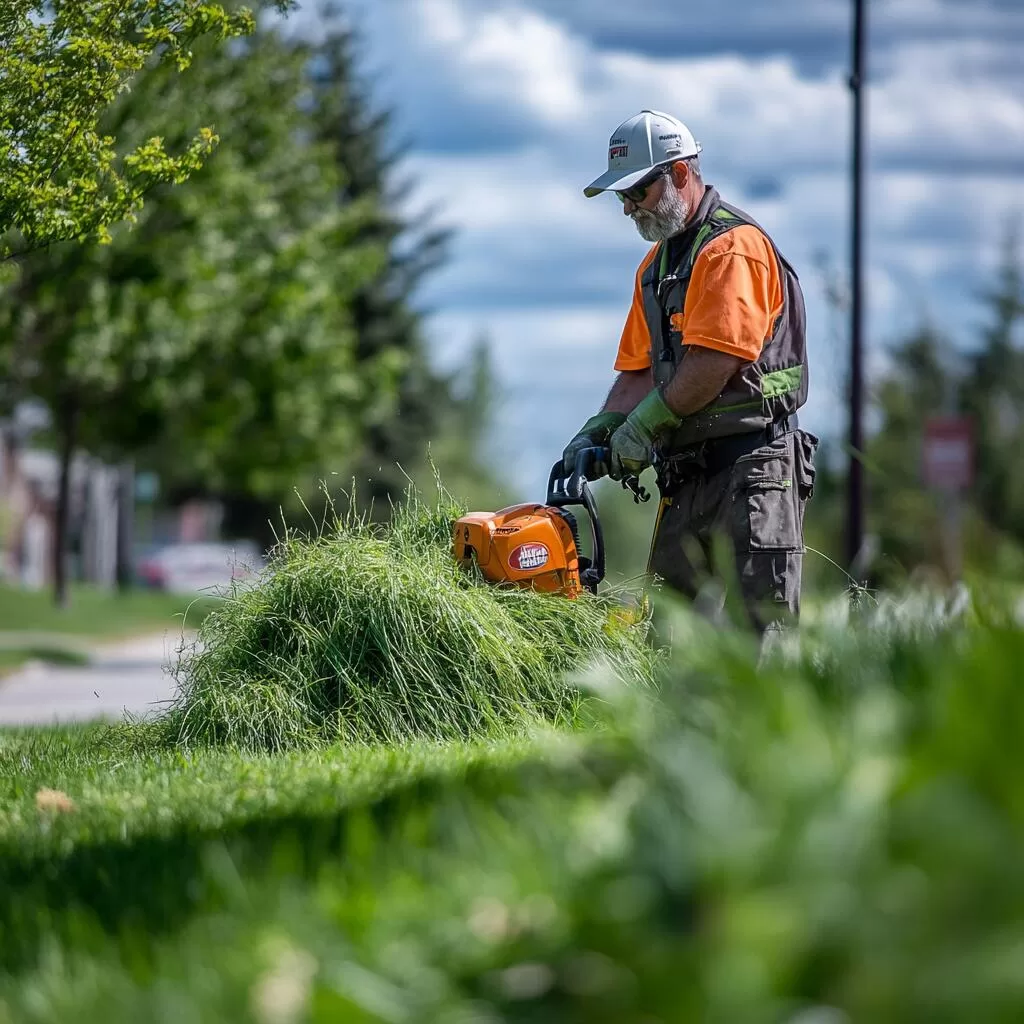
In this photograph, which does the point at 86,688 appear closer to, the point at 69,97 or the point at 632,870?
the point at 69,97

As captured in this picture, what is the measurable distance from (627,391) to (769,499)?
896mm

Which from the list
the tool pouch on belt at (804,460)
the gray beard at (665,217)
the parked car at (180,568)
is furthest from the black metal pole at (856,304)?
the parked car at (180,568)

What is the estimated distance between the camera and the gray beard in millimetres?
5809

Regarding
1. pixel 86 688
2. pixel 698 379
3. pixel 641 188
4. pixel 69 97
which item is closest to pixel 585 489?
pixel 698 379

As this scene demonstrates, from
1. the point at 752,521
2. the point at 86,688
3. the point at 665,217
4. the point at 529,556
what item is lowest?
the point at 86,688

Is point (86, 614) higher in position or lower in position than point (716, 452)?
lower

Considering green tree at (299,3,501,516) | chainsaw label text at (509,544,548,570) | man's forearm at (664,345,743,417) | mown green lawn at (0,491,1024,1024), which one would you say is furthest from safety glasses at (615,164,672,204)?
green tree at (299,3,501,516)

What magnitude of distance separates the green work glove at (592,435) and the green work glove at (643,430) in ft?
0.74

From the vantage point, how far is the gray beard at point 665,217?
5.81 m

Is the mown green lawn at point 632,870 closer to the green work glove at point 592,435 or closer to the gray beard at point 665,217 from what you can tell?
the green work glove at point 592,435

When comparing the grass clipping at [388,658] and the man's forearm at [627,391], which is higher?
the man's forearm at [627,391]

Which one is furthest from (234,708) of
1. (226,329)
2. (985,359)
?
(985,359)

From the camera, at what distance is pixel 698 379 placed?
559 cm

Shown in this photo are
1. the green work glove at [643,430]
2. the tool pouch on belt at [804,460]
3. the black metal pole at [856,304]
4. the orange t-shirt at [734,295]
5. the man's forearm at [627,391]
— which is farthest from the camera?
the black metal pole at [856,304]
